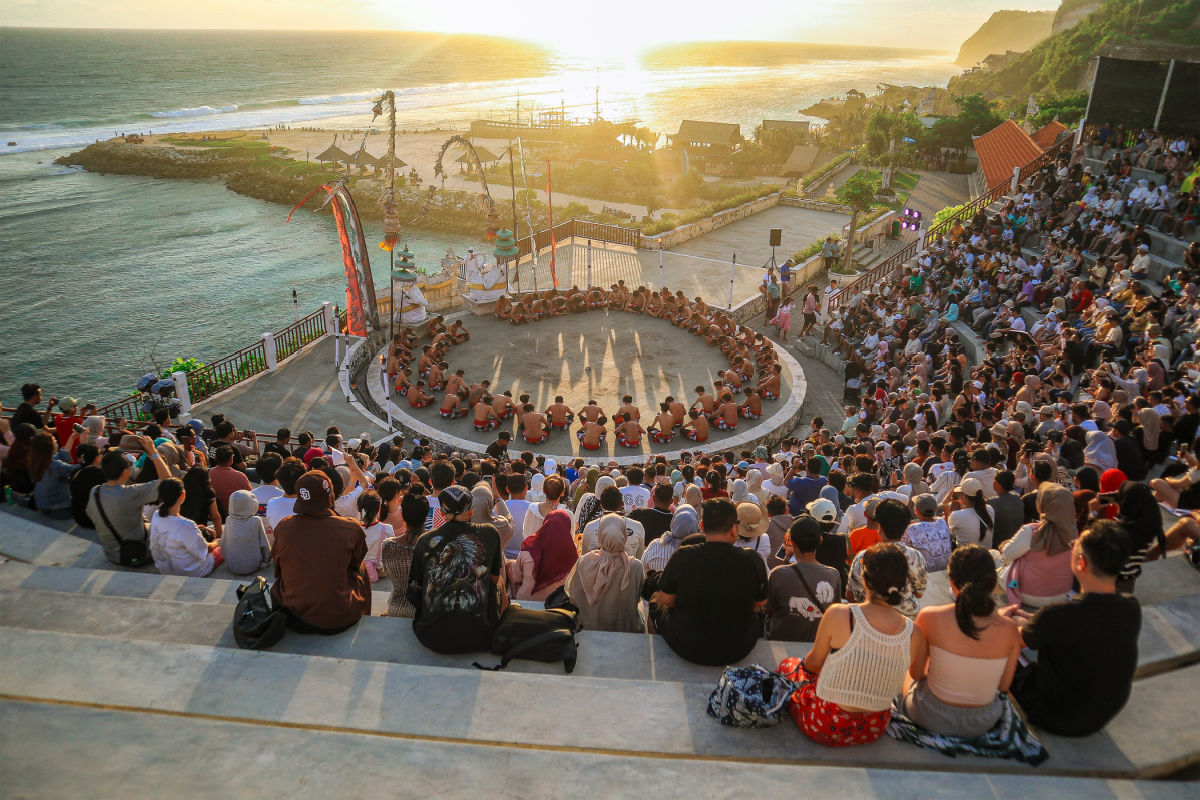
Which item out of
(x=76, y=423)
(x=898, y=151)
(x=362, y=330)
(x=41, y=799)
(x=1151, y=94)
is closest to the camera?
(x=41, y=799)

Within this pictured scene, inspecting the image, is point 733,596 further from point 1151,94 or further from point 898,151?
point 898,151

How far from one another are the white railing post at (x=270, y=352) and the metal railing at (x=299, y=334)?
62cm

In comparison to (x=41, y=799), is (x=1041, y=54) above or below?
above

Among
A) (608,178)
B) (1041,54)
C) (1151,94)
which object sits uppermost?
(1041,54)

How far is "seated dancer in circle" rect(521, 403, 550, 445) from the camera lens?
49.1 feet

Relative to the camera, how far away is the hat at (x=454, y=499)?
516cm

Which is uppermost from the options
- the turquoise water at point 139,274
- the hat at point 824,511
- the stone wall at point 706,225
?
the hat at point 824,511

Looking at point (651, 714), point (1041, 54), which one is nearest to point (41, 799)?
point (651, 714)

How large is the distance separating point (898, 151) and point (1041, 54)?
56.0 m

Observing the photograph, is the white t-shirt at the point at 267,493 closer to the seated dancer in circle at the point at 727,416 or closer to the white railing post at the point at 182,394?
the white railing post at the point at 182,394

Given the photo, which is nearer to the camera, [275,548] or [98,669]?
[98,669]

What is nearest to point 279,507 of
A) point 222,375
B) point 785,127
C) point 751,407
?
point 751,407

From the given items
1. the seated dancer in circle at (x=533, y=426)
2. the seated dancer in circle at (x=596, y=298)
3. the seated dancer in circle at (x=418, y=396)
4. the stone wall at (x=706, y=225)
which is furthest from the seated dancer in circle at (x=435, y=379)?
the stone wall at (x=706, y=225)

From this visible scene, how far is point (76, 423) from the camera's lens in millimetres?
9758
